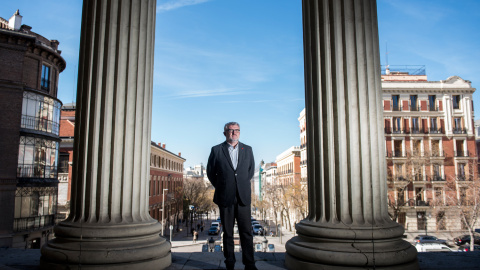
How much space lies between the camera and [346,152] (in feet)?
13.9

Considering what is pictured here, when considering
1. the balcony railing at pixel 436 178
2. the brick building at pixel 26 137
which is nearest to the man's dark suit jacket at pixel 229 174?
the brick building at pixel 26 137

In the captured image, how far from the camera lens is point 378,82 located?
4.43 metres

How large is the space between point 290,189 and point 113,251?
3940 cm

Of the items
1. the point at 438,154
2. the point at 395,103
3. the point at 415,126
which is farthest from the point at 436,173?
the point at 395,103

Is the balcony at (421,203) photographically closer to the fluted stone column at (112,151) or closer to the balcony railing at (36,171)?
the balcony railing at (36,171)

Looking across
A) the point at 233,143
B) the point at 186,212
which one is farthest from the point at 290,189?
the point at 233,143

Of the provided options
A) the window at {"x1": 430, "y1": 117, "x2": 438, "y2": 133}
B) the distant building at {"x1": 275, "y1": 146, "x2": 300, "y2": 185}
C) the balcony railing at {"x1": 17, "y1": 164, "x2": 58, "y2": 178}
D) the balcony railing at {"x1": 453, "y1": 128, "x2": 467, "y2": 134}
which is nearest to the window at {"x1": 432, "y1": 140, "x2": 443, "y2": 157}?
the window at {"x1": 430, "y1": 117, "x2": 438, "y2": 133}

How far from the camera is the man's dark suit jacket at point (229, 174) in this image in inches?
177

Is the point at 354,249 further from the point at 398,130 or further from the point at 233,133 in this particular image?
the point at 398,130

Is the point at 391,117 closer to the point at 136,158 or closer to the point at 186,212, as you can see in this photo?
the point at 186,212

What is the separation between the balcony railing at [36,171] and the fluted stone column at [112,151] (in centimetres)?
2343

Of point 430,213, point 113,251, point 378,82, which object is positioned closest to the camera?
point 113,251

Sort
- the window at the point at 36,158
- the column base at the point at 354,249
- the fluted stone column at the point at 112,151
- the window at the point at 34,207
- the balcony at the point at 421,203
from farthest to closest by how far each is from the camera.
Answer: the balcony at the point at 421,203
the window at the point at 36,158
the window at the point at 34,207
the fluted stone column at the point at 112,151
the column base at the point at 354,249

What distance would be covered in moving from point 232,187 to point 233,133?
72cm
